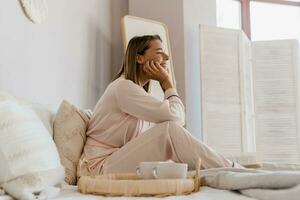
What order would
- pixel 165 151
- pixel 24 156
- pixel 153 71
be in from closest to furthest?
1. pixel 24 156
2. pixel 165 151
3. pixel 153 71

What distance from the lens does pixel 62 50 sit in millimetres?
2461

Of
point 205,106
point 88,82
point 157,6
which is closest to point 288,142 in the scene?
point 205,106

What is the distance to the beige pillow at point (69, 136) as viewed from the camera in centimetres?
179

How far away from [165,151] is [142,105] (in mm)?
289

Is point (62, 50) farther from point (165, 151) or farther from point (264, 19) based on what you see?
point (264, 19)

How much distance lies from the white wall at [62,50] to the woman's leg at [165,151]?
2.06 ft

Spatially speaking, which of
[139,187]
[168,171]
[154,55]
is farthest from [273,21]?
[139,187]

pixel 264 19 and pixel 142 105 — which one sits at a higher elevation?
pixel 264 19

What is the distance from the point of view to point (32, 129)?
4.46 ft

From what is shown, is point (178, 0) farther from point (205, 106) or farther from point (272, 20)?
point (272, 20)

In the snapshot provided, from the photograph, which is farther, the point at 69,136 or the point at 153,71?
the point at 153,71

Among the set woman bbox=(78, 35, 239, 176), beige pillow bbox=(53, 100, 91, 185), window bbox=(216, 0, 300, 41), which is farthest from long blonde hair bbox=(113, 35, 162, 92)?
window bbox=(216, 0, 300, 41)

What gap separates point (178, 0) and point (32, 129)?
244cm

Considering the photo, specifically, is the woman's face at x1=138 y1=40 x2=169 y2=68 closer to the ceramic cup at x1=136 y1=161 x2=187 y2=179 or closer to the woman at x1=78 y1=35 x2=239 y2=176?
the woman at x1=78 y1=35 x2=239 y2=176
